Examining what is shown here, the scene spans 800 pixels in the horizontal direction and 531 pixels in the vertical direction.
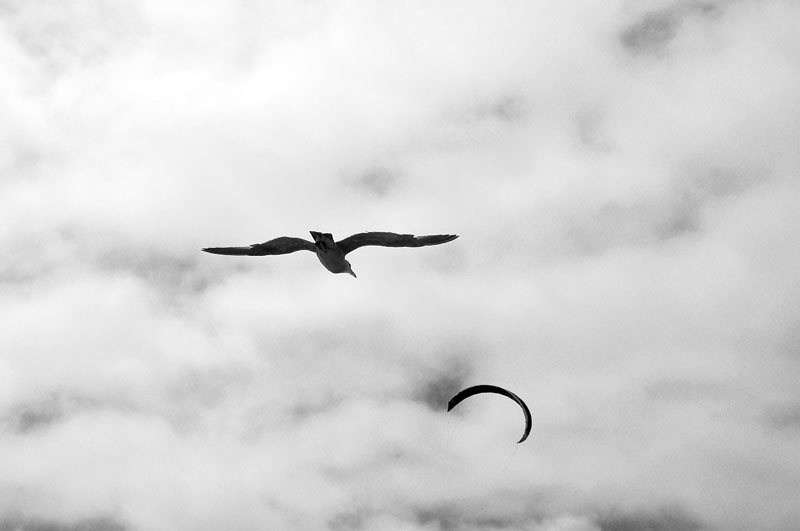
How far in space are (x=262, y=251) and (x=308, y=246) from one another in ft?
8.94

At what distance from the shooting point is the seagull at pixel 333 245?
6016cm

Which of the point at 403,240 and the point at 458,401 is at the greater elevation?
the point at 403,240

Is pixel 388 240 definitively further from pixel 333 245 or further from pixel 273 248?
pixel 273 248

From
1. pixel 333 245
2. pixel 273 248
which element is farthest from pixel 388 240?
pixel 273 248

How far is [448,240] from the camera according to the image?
61688 mm

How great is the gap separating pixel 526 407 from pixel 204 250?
20002mm

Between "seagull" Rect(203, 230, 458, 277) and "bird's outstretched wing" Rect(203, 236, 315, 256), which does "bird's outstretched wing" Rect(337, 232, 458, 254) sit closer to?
"seagull" Rect(203, 230, 458, 277)

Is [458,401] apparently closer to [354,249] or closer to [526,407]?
[526,407]

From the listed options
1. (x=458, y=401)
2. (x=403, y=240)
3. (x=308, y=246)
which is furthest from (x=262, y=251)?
(x=458, y=401)

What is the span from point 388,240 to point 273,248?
6342 mm

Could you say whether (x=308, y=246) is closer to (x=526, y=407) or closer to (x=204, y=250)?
(x=204, y=250)

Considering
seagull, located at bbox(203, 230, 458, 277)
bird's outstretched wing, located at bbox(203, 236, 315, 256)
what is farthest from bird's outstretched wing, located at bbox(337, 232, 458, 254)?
bird's outstretched wing, located at bbox(203, 236, 315, 256)

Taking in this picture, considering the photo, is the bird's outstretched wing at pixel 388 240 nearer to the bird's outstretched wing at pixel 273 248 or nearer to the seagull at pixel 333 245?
the seagull at pixel 333 245

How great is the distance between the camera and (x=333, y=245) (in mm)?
59875
